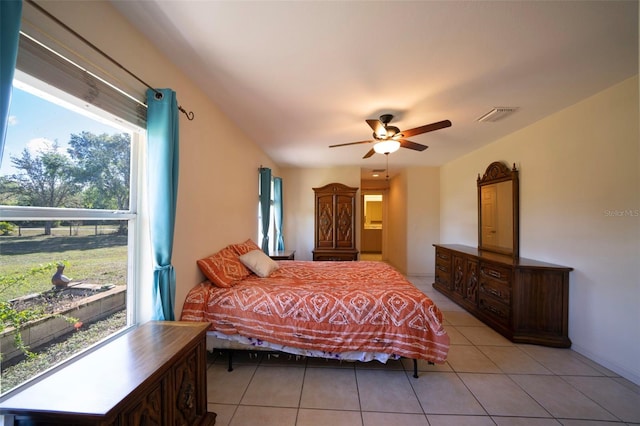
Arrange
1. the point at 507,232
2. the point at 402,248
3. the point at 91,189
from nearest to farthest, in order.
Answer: the point at 91,189, the point at 507,232, the point at 402,248

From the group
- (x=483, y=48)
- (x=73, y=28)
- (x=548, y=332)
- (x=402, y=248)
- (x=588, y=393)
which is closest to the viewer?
(x=73, y=28)

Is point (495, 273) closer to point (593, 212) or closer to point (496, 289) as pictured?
point (496, 289)

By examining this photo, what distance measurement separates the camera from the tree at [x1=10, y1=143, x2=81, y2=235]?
101 centimetres

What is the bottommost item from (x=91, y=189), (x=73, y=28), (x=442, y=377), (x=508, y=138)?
(x=442, y=377)

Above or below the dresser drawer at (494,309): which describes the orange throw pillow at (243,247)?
above

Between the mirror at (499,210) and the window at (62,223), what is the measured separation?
4.13m

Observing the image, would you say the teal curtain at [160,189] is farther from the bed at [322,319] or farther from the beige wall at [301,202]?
the beige wall at [301,202]

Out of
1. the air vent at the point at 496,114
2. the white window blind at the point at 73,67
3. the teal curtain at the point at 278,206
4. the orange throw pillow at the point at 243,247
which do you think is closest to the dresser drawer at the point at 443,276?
the air vent at the point at 496,114

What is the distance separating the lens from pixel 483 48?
1.65 metres

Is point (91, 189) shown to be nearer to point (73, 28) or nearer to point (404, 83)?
point (73, 28)

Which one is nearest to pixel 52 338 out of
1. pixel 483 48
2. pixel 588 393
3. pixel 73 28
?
pixel 73 28

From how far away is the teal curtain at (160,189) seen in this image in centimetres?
153

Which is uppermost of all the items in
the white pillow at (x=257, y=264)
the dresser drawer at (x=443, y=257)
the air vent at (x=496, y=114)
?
the air vent at (x=496, y=114)

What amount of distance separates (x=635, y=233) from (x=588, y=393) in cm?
135
